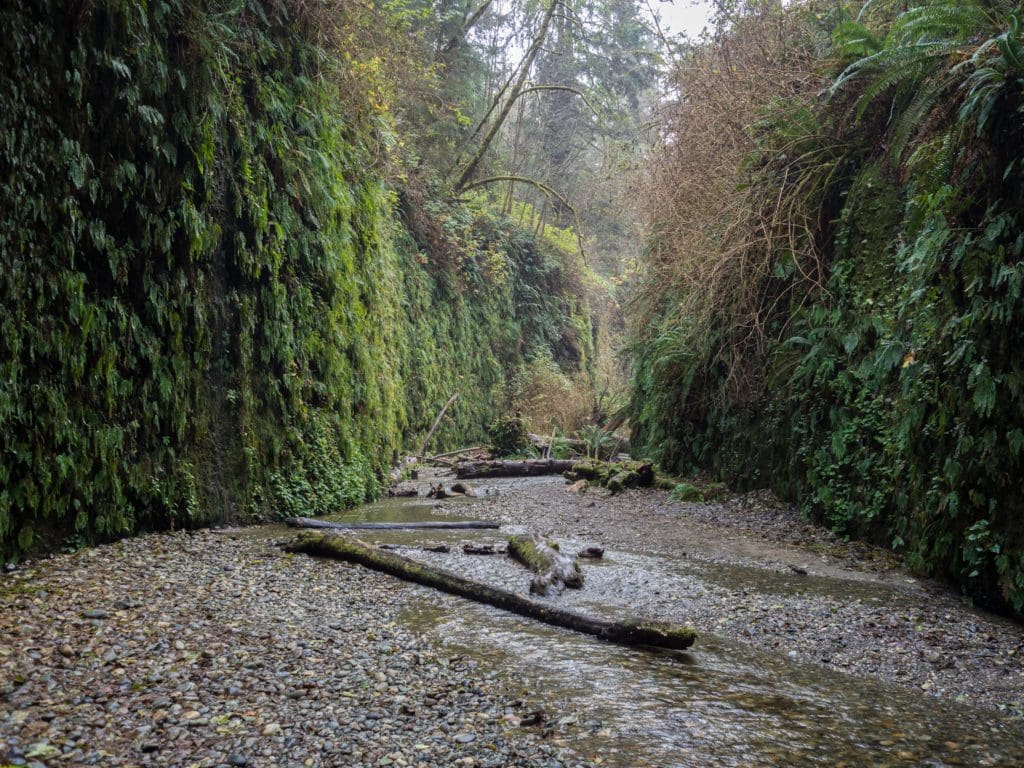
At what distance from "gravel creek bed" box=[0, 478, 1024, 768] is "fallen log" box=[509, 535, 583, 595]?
0.54 feet

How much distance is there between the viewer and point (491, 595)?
5.37 metres

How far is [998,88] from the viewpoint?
17.1ft

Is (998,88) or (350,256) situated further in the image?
(350,256)

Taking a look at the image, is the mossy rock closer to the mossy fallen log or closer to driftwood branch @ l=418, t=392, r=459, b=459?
the mossy fallen log

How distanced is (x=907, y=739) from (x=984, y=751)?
313 mm

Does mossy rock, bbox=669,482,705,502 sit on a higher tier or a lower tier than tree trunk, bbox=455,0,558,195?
lower

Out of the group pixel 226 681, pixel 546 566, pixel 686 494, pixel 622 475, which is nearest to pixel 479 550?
pixel 546 566

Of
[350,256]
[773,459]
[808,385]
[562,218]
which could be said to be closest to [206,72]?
[350,256]

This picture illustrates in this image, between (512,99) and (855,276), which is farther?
(512,99)

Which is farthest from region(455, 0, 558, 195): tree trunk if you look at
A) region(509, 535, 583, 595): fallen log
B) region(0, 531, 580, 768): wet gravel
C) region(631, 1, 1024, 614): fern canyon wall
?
region(0, 531, 580, 768): wet gravel

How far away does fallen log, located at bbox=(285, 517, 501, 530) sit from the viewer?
316 inches

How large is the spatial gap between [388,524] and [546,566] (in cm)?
312

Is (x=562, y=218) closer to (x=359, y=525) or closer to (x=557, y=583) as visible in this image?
(x=359, y=525)

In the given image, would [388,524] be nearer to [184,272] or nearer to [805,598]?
[184,272]
